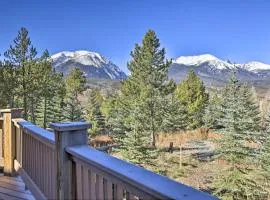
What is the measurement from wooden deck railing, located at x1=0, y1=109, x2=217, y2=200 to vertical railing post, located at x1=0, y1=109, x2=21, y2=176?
43cm

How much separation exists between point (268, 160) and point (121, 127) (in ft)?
34.5

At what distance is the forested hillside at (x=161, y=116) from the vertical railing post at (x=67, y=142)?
10.2 metres

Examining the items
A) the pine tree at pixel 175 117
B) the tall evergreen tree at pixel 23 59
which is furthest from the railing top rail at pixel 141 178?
the pine tree at pixel 175 117

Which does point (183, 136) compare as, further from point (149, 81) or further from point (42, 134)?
point (42, 134)

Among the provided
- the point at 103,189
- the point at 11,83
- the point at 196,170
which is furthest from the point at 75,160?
the point at 11,83

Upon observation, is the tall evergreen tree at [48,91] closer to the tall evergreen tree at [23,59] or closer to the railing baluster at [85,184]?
the tall evergreen tree at [23,59]

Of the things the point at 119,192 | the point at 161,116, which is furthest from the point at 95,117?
the point at 119,192

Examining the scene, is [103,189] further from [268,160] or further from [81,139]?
[268,160]

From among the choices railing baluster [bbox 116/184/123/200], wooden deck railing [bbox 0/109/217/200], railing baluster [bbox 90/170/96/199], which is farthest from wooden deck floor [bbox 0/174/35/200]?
railing baluster [bbox 116/184/123/200]

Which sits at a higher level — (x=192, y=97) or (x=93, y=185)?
(x=192, y=97)

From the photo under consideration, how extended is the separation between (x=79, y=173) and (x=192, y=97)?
86.9ft

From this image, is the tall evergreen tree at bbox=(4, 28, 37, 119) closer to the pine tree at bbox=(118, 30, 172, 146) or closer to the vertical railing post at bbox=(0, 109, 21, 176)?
the pine tree at bbox=(118, 30, 172, 146)

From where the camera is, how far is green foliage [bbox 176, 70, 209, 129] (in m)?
27.5

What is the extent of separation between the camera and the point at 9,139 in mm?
4223
